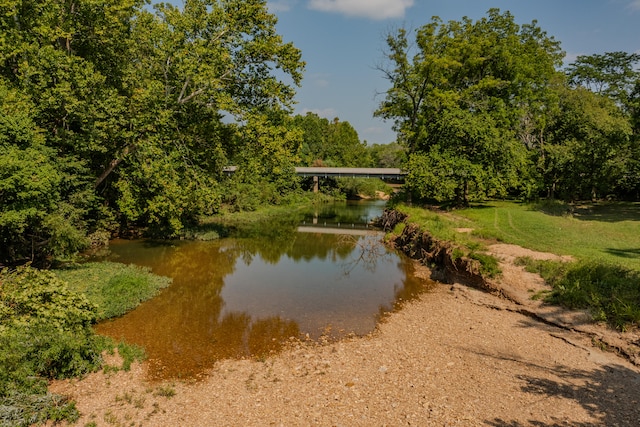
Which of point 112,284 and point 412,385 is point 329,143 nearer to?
point 112,284

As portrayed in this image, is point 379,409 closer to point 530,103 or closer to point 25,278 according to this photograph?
point 25,278

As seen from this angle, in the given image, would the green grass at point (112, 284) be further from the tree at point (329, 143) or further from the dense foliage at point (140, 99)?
the tree at point (329, 143)

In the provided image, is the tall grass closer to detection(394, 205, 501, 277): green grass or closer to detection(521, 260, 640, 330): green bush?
detection(521, 260, 640, 330): green bush

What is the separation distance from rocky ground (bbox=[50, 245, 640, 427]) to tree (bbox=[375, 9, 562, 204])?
18.6m

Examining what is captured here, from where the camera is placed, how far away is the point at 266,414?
7.95 m

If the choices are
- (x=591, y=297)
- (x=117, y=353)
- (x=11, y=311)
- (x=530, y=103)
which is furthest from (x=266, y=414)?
(x=530, y=103)

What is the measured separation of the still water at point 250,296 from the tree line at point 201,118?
3.94 meters

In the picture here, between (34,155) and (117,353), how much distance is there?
9546 mm

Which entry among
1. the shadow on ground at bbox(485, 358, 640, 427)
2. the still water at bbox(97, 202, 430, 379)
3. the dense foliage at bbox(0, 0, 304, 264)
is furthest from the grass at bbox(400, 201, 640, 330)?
the dense foliage at bbox(0, 0, 304, 264)

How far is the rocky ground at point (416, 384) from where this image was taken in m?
7.66

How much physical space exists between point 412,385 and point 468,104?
29990 mm

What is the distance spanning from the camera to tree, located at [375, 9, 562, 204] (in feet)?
95.3

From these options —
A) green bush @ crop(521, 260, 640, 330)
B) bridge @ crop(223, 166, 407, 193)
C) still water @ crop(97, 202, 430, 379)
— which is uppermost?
bridge @ crop(223, 166, 407, 193)

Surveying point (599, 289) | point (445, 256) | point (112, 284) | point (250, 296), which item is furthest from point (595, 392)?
point (112, 284)
